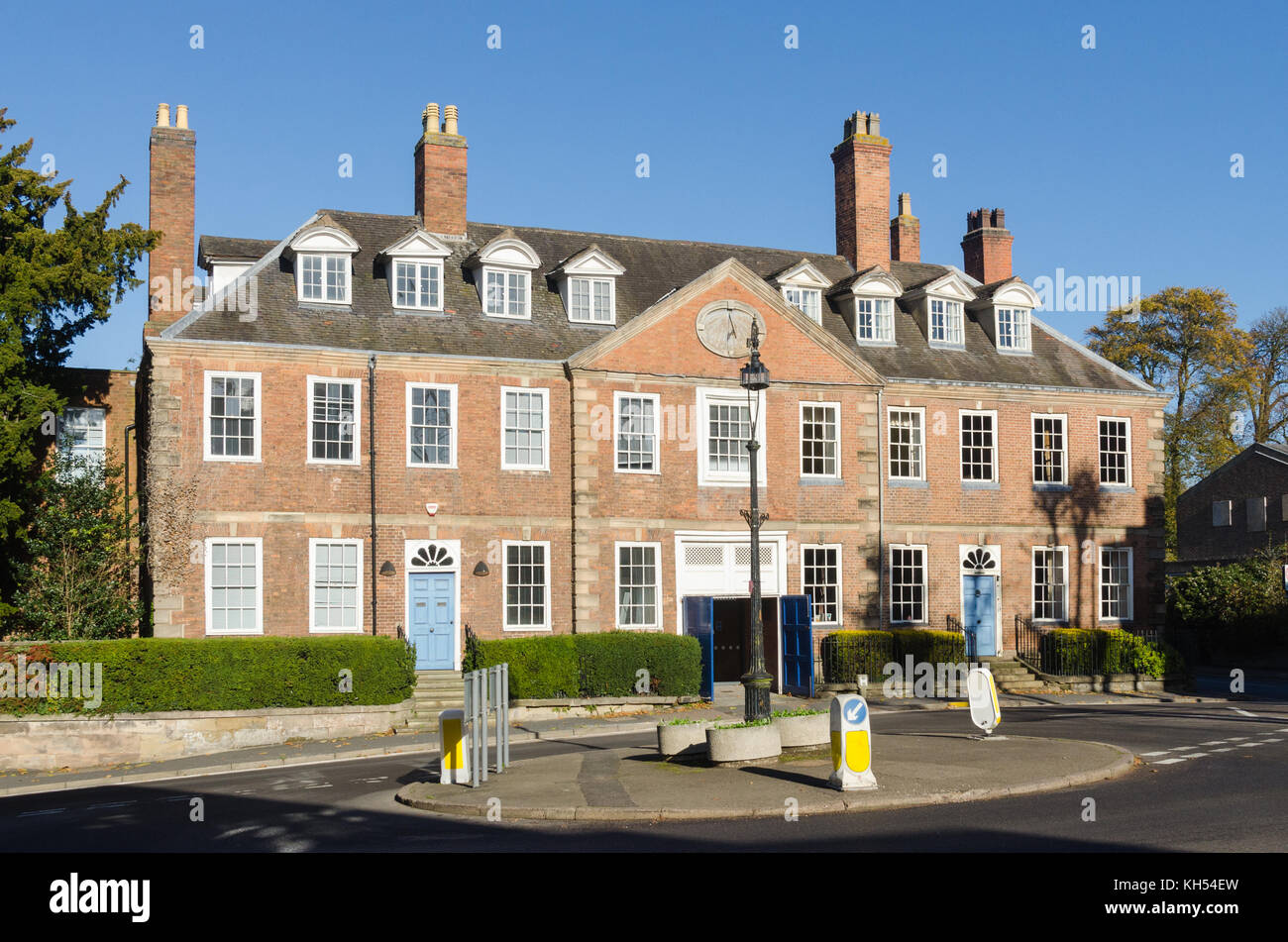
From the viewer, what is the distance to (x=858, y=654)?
→ 30.6 meters

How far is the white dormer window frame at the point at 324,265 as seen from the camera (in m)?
29.3

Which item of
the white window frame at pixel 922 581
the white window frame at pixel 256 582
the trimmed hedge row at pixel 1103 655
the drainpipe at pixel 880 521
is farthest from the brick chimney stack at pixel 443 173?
the trimmed hedge row at pixel 1103 655

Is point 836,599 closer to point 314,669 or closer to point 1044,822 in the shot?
point 314,669

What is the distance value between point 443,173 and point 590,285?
5116mm

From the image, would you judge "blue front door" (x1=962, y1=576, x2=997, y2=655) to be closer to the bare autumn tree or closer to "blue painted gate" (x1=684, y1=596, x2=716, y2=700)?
"blue painted gate" (x1=684, y1=596, x2=716, y2=700)

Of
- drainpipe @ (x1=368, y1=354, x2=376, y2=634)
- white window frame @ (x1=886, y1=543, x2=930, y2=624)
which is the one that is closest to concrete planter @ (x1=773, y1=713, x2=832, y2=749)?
drainpipe @ (x1=368, y1=354, x2=376, y2=634)

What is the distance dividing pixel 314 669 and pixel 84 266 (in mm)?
10253

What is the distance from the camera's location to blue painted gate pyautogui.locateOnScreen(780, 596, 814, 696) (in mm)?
30266

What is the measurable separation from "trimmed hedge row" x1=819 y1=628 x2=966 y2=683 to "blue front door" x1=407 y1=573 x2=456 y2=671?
Answer: 30.7 ft

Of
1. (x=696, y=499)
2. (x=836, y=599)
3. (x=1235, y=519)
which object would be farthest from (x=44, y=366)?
(x=1235, y=519)

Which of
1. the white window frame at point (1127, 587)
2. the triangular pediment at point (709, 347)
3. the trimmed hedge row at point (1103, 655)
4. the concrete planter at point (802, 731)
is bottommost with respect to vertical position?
the trimmed hedge row at point (1103, 655)

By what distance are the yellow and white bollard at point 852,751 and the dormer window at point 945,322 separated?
22.4 metres

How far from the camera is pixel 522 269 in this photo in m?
31.2

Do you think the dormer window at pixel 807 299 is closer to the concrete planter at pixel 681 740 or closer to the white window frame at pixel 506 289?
the white window frame at pixel 506 289
